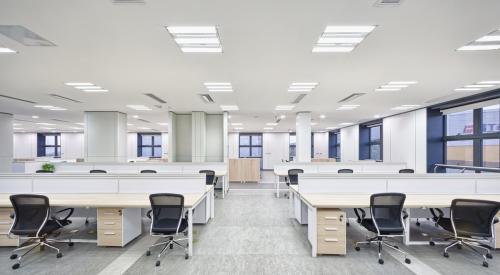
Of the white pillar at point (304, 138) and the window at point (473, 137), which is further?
the white pillar at point (304, 138)

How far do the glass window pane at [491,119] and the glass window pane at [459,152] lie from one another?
60 cm

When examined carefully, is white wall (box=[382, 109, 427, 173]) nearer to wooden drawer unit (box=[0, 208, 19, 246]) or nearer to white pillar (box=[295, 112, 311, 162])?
white pillar (box=[295, 112, 311, 162])

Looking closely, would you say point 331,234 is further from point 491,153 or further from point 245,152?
point 245,152

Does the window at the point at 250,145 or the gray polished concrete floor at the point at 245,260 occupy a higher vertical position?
the window at the point at 250,145

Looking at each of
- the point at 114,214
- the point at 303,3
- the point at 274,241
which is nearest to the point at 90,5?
the point at 303,3

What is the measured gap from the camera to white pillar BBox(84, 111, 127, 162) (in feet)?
28.3

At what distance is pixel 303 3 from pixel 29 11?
8.38 feet

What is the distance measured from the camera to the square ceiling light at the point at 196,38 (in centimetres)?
253

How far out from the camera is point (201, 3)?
206 cm

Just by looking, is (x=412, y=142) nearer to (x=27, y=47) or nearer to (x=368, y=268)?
(x=368, y=268)

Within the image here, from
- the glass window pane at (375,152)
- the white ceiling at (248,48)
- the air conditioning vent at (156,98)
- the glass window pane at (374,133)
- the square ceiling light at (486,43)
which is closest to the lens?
the white ceiling at (248,48)

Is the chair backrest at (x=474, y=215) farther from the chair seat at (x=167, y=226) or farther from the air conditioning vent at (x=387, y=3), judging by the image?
the chair seat at (x=167, y=226)

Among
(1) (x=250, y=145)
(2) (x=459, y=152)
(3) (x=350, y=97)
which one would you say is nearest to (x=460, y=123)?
(2) (x=459, y=152)

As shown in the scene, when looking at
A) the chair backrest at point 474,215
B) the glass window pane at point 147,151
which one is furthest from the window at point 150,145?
the chair backrest at point 474,215
